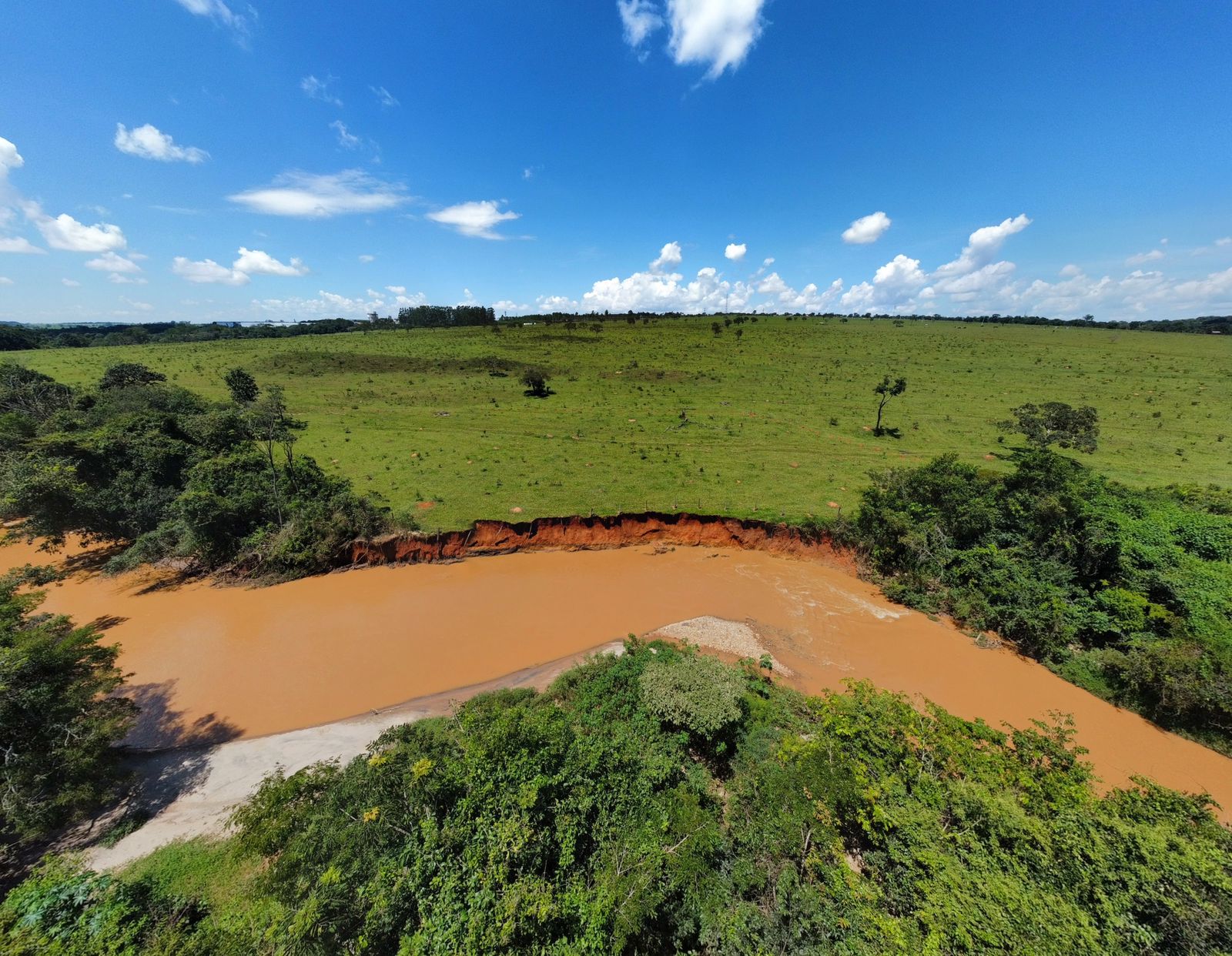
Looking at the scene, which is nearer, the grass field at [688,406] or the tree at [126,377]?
the grass field at [688,406]

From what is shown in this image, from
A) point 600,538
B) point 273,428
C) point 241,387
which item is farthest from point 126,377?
point 600,538

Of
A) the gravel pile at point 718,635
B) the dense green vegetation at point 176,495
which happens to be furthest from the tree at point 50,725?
the gravel pile at point 718,635

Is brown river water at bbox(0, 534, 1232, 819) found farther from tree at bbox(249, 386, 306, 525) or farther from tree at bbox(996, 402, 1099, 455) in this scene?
tree at bbox(996, 402, 1099, 455)

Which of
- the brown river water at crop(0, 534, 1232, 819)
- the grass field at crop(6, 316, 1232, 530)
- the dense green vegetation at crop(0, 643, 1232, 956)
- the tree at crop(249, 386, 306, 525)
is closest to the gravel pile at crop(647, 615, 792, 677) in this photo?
the brown river water at crop(0, 534, 1232, 819)

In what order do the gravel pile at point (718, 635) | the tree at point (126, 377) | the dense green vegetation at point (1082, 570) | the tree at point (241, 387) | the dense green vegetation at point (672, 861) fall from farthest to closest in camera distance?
the tree at point (241, 387), the tree at point (126, 377), the gravel pile at point (718, 635), the dense green vegetation at point (1082, 570), the dense green vegetation at point (672, 861)

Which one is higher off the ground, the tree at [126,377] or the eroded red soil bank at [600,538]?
the tree at [126,377]

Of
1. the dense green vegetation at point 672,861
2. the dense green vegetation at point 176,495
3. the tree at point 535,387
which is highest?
the tree at point 535,387

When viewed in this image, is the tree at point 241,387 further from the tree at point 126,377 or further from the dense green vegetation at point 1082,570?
the dense green vegetation at point 1082,570

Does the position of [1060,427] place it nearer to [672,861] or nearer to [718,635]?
[718,635]
